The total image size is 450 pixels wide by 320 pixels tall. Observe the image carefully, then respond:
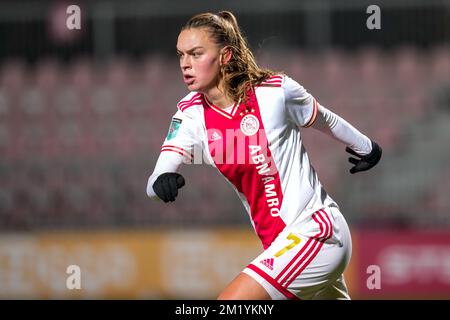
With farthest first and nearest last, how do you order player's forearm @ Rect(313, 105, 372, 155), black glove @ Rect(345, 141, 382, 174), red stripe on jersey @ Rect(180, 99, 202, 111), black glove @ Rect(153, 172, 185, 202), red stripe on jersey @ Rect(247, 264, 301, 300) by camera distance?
black glove @ Rect(345, 141, 382, 174)
player's forearm @ Rect(313, 105, 372, 155)
red stripe on jersey @ Rect(180, 99, 202, 111)
red stripe on jersey @ Rect(247, 264, 301, 300)
black glove @ Rect(153, 172, 185, 202)

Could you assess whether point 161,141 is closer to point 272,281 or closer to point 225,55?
point 225,55

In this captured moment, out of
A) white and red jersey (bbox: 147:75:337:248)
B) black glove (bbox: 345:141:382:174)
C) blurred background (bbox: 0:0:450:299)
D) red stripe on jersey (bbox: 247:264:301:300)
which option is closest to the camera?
red stripe on jersey (bbox: 247:264:301:300)

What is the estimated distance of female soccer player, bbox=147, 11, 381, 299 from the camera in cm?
452

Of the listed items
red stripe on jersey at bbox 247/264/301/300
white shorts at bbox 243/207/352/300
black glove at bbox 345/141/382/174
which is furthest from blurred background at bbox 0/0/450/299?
red stripe on jersey at bbox 247/264/301/300

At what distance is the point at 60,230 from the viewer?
1123 cm

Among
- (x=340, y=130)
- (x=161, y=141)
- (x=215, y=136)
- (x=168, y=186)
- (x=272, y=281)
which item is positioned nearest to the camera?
(x=168, y=186)

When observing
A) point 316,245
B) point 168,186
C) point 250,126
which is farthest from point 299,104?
point 168,186

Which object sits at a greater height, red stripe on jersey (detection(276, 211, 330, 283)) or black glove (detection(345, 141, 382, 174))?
black glove (detection(345, 141, 382, 174))

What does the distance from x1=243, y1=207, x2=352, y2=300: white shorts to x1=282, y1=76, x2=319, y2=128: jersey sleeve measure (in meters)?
0.43

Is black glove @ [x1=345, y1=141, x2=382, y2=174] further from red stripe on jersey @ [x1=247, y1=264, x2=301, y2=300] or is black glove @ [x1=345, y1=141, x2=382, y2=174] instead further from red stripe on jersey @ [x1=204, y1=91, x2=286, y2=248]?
red stripe on jersey @ [x1=247, y1=264, x2=301, y2=300]

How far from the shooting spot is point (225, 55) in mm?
4602

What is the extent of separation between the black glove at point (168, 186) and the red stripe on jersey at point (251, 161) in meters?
0.29

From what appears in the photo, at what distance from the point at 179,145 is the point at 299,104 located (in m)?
0.59
